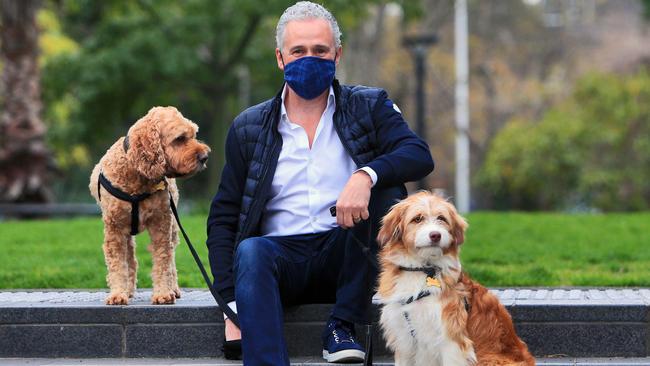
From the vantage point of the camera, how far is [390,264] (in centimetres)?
514

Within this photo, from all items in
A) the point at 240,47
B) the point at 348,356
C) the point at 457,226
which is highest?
Answer: the point at 240,47

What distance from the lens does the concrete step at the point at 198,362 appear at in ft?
18.6

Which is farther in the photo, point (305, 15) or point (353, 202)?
point (305, 15)

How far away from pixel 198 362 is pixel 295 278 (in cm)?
83

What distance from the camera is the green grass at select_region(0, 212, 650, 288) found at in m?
7.70

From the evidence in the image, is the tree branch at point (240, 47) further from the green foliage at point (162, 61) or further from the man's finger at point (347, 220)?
the man's finger at point (347, 220)

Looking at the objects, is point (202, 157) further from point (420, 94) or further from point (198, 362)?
point (420, 94)

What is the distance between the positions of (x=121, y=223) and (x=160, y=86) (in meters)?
19.2

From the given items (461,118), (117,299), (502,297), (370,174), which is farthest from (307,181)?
(461,118)

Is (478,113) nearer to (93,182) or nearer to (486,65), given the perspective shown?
(486,65)

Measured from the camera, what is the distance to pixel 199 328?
5949 mm

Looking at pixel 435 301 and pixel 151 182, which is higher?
pixel 151 182

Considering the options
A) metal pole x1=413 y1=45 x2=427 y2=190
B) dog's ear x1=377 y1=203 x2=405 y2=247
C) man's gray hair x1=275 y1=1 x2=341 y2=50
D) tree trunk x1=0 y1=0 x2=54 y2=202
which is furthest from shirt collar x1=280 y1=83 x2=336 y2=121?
tree trunk x1=0 y1=0 x2=54 y2=202

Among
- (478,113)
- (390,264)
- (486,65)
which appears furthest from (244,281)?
(478,113)
